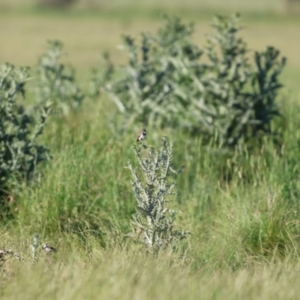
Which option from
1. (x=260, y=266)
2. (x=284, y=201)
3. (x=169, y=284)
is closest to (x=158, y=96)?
(x=284, y=201)

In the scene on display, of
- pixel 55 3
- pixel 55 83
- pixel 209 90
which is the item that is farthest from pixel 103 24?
pixel 209 90

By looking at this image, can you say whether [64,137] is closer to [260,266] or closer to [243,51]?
[243,51]

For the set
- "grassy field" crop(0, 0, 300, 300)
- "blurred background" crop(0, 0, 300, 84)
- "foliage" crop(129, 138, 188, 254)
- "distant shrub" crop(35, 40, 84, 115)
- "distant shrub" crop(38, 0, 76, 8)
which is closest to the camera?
"grassy field" crop(0, 0, 300, 300)

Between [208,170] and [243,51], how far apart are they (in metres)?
1.62

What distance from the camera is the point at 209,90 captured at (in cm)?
826

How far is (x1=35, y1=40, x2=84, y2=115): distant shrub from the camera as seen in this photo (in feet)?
30.8

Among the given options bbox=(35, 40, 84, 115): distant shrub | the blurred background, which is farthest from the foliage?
the blurred background

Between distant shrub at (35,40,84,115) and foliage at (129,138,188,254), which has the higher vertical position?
distant shrub at (35,40,84,115)

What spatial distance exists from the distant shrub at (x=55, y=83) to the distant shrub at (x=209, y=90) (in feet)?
2.94

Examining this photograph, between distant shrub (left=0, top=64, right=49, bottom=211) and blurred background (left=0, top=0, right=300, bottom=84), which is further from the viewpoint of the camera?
blurred background (left=0, top=0, right=300, bottom=84)

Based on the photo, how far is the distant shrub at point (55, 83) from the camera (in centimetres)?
938

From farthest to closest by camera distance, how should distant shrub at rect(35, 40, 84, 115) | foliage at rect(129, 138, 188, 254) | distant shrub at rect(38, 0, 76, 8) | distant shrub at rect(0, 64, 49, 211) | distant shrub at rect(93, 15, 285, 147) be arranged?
distant shrub at rect(38, 0, 76, 8)
distant shrub at rect(35, 40, 84, 115)
distant shrub at rect(93, 15, 285, 147)
distant shrub at rect(0, 64, 49, 211)
foliage at rect(129, 138, 188, 254)

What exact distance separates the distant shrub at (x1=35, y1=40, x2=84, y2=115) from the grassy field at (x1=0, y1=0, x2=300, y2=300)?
229mm

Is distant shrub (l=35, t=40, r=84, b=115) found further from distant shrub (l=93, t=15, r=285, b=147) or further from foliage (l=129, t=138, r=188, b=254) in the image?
foliage (l=129, t=138, r=188, b=254)
